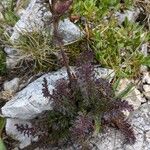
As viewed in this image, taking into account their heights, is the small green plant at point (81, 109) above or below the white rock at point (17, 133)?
above

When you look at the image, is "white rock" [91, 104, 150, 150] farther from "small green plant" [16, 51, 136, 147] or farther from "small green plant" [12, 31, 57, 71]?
"small green plant" [12, 31, 57, 71]

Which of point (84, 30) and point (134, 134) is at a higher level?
point (84, 30)

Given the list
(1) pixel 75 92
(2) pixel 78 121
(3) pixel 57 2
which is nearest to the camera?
(3) pixel 57 2

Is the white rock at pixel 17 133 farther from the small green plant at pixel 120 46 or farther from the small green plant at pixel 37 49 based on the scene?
the small green plant at pixel 120 46

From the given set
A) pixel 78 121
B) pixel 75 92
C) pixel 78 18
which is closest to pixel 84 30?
pixel 78 18

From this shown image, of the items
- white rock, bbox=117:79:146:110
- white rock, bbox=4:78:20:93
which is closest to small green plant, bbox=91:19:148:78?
white rock, bbox=117:79:146:110

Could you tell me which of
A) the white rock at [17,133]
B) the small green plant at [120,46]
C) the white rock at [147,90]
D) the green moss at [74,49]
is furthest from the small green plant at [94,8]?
the white rock at [17,133]

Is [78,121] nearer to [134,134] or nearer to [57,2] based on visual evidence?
[134,134]
